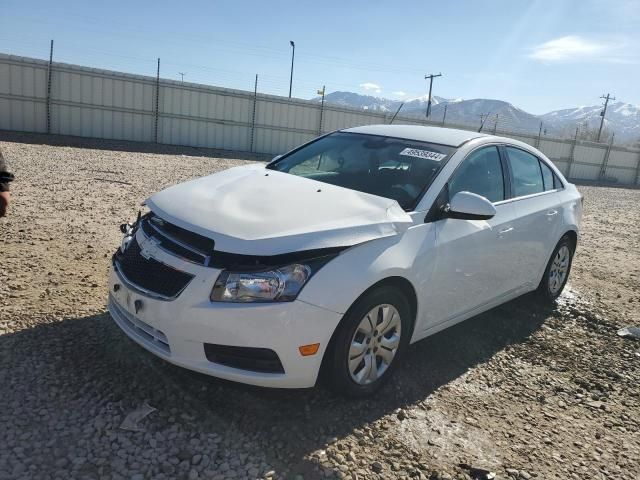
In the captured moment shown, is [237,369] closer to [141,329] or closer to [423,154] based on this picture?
[141,329]

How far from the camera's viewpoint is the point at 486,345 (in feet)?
14.5

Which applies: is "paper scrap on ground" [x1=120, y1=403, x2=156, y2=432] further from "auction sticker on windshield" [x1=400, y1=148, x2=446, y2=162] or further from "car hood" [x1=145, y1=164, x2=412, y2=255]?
"auction sticker on windshield" [x1=400, y1=148, x2=446, y2=162]

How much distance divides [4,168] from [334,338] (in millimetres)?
2015

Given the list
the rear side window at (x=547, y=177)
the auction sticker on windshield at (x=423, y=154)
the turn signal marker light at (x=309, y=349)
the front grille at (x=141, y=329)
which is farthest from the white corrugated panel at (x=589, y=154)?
the front grille at (x=141, y=329)

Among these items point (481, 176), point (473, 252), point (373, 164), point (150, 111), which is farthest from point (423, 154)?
point (150, 111)

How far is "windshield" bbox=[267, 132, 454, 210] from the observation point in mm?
3746

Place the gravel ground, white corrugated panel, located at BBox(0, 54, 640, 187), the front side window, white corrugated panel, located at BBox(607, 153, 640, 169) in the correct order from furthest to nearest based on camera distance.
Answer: white corrugated panel, located at BBox(607, 153, 640, 169) → white corrugated panel, located at BBox(0, 54, 640, 187) → the front side window → the gravel ground

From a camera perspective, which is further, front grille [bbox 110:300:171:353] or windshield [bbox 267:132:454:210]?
windshield [bbox 267:132:454:210]

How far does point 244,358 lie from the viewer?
2.83 m

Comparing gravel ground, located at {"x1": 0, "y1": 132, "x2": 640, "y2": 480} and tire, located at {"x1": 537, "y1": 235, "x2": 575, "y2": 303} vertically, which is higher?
tire, located at {"x1": 537, "y1": 235, "x2": 575, "y2": 303}

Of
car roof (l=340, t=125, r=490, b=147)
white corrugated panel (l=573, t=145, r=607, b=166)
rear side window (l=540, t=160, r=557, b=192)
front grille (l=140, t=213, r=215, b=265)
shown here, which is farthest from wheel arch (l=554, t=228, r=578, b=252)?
white corrugated panel (l=573, t=145, r=607, b=166)

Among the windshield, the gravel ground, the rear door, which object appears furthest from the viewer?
the rear door

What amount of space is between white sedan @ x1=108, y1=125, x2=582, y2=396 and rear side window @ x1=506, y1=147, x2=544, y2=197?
110 mm

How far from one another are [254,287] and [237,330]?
23cm
